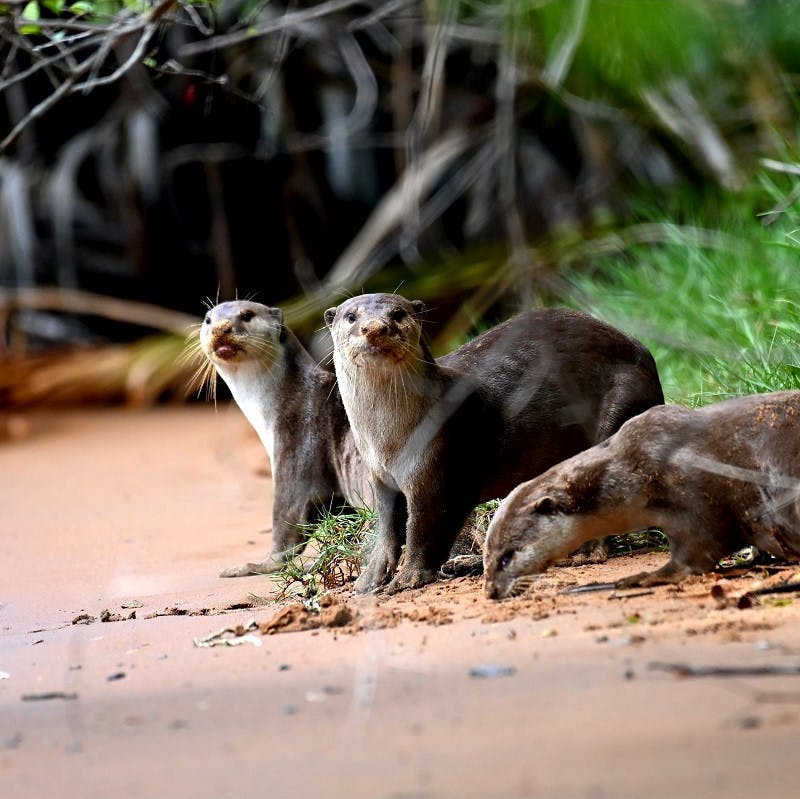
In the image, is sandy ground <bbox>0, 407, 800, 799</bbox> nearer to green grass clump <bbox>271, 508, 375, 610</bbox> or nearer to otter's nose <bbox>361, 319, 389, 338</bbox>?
green grass clump <bbox>271, 508, 375, 610</bbox>

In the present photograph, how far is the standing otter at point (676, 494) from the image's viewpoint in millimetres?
3471

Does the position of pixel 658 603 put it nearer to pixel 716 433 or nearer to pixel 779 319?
pixel 716 433

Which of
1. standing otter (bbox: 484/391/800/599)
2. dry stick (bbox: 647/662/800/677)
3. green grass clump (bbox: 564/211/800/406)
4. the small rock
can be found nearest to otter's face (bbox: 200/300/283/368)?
green grass clump (bbox: 564/211/800/406)

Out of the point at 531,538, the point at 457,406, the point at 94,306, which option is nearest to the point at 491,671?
the point at 531,538

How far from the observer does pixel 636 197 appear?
28.8ft

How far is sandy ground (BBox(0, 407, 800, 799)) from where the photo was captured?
83.4 inches

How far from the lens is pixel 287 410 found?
5242 millimetres

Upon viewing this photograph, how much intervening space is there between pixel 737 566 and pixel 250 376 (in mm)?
2251

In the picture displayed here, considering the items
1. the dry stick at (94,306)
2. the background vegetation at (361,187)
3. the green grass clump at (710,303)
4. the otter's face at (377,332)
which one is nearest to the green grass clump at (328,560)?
the otter's face at (377,332)

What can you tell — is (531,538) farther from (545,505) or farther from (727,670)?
(727,670)

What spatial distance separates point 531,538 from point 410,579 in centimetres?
55

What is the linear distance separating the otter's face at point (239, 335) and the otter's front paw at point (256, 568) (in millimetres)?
830

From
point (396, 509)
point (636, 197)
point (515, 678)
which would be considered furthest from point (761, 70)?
point (515, 678)

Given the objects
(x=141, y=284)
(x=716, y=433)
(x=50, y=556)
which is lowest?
(x=50, y=556)
